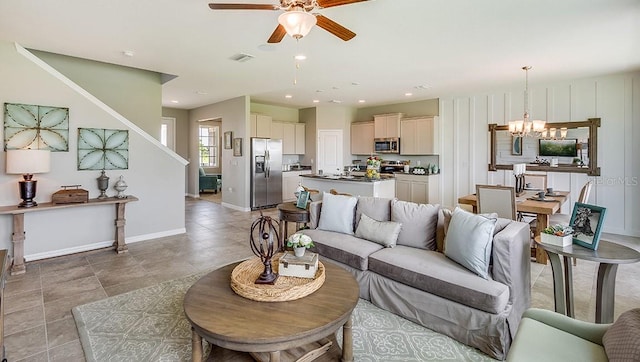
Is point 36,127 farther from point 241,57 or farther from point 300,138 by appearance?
point 300,138

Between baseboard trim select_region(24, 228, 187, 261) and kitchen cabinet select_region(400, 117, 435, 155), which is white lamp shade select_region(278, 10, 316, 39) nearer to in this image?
baseboard trim select_region(24, 228, 187, 261)

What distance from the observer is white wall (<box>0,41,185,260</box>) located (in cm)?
396

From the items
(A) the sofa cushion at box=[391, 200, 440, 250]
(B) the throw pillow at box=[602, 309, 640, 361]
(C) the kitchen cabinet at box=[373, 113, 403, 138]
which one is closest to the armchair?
(C) the kitchen cabinet at box=[373, 113, 403, 138]

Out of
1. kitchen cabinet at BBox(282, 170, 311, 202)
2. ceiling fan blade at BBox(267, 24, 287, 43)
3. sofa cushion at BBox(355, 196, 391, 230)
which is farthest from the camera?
kitchen cabinet at BBox(282, 170, 311, 202)

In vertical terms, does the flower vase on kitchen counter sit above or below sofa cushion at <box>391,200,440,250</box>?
above

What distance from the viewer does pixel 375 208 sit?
11.3 ft

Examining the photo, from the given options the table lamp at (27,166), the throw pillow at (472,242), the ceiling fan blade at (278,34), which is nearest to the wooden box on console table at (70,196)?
the table lamp at (27,166)

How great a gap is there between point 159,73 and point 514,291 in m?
6.13

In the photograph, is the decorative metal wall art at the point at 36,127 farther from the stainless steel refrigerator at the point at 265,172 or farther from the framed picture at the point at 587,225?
the framed picture at the point at 587,225

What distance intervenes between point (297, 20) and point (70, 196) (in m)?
3.88

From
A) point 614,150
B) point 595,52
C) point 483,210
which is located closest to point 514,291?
point 483,210

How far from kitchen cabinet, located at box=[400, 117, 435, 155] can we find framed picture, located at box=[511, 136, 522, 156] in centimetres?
166

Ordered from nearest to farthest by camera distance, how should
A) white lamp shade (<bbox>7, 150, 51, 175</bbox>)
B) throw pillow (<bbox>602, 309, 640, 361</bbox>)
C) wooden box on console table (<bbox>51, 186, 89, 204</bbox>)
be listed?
throw pillow (<bbox>602, 309, 640, 361</bbox>)
white lamp shade (<bbox>7, 150, 51, 175</bbox>)
wooden box on console table (<bbox>51, 186, 89, 204</bbox>)

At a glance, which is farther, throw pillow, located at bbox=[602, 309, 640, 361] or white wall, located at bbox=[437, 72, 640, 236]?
white wall, located at bbox=[437, 72, 640, 236]
